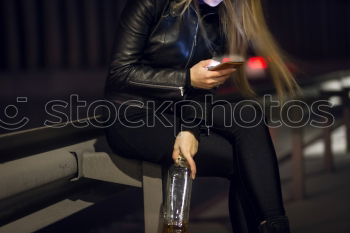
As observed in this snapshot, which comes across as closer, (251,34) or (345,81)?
(251,34)

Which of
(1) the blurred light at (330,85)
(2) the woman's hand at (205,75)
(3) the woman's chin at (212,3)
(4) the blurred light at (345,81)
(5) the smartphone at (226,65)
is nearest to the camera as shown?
(5) the smartphone at (226,65)

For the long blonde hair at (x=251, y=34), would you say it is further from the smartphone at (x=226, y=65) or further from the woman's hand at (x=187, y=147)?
the woman's hand at (x=187, y=147)

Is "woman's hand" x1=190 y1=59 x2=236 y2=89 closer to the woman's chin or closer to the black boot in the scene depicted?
the woman's chin

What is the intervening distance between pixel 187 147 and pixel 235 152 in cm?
19

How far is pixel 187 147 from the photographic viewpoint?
8.66ft

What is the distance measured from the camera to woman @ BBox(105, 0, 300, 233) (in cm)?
265

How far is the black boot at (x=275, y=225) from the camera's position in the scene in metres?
2.57

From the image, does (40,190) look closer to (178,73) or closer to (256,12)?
(178,73)

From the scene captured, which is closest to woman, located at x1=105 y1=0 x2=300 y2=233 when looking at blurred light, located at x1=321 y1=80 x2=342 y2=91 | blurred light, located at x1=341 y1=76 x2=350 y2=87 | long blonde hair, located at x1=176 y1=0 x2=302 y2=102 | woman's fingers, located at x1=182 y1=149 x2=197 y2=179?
woman's fingers, located at x1=182 y1=149 x2=197 y2=179

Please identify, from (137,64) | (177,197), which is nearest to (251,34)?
(137,64)

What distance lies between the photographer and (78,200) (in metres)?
2.89

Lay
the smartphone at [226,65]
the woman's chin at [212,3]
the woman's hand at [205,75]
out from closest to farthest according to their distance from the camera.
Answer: the smartphone at [226,65], the woman's hand at [205,75], the woman's chin at [212,3]

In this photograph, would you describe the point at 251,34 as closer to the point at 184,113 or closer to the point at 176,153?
the point at 184,113

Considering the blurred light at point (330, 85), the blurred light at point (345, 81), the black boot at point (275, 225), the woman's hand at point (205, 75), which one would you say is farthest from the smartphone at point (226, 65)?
the blurred light at point (345, 81)
